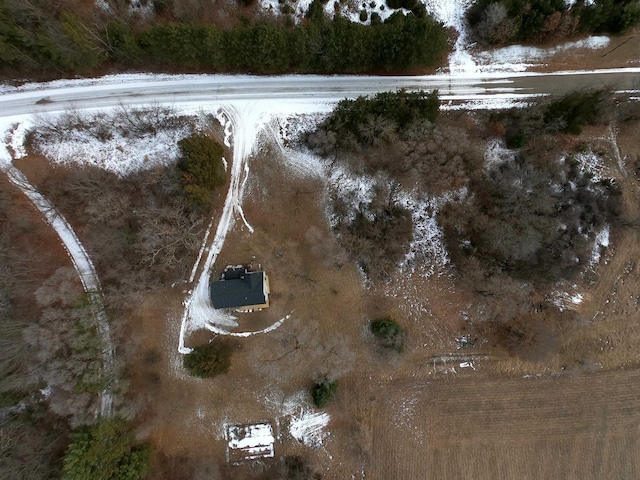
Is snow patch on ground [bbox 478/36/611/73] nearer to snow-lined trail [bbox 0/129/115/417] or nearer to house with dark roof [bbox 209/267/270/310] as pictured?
house with dark roof [bbox 209/267/270/310]

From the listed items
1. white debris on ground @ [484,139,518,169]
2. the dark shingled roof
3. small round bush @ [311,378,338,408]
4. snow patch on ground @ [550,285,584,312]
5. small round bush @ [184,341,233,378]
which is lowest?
small round bush @ [311,378,338,408]

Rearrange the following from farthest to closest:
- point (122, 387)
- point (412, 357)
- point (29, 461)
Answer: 1. point (412, 357)
2. point (122, 387)
3. point (29, 461)

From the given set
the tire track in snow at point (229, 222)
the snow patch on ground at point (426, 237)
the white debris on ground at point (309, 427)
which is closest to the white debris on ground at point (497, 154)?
the snow patch on ground at point (426, 237)

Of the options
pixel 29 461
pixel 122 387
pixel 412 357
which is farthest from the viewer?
pixel 412 357

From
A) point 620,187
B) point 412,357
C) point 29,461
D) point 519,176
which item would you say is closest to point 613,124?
point 620,187

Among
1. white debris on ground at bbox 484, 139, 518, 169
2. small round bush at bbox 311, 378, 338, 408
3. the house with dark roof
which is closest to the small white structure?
small round bush at bbox 311, 378, 338, 408

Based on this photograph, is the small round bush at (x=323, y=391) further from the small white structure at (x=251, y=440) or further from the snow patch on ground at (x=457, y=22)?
the snow patch on ground at (x=457, y=22)

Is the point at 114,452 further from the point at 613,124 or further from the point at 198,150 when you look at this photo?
the point at 613,124
